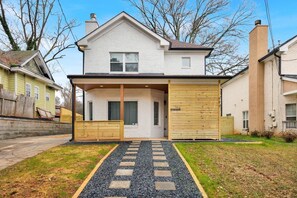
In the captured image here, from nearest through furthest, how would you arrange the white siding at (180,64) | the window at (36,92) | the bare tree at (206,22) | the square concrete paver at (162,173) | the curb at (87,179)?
the curb at (87,179) < the square concrete paver at (162,173) < the white siding at (180,64) < the window at (36,92) < the bare tree at (206,22)

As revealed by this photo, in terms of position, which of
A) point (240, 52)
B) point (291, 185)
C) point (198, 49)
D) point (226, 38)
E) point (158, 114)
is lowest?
point (291, 185)

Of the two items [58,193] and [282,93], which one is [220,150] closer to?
[58,193]

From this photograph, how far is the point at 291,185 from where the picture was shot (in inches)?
230

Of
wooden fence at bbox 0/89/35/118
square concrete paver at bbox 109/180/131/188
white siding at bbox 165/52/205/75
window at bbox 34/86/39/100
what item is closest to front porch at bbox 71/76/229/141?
white siding at bbox 165/52/205/75

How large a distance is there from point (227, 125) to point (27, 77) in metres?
18.8

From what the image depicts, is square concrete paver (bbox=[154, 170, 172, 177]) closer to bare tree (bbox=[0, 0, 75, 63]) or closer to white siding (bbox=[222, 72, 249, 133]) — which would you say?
white siding (bbox=[222, 72, 249, 133])

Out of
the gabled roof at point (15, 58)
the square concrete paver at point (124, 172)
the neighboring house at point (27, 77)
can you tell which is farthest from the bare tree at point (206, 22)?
the square concrete paver at point (124, 172)

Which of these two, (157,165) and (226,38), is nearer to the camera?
(157,165)

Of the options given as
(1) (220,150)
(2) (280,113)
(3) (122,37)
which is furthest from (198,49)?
(1) (220,150)

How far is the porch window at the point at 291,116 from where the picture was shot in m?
15.3

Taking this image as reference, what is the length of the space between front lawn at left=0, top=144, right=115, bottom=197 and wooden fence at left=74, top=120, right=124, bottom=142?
3717 millimetres

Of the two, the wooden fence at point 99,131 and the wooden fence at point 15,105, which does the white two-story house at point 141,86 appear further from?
the wooden fence at point 15,105

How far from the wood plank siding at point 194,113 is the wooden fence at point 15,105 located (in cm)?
1063

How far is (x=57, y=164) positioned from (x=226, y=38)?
28546mm
